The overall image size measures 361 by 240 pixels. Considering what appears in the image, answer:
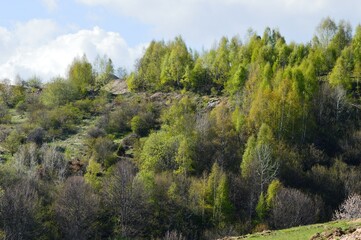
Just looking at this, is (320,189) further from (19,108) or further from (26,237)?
(19,108)

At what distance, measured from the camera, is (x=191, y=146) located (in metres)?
72.6

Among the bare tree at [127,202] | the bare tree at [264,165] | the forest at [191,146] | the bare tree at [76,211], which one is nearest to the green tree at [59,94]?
the forest at [191,146]

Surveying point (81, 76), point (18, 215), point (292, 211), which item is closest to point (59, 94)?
point (81, 76)

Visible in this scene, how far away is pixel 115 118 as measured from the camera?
310ft

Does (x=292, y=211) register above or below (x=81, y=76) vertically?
below

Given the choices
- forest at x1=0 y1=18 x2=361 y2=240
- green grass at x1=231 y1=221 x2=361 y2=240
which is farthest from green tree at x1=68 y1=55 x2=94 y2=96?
green grass at x1=231 y1=221 x2=361 y2=240

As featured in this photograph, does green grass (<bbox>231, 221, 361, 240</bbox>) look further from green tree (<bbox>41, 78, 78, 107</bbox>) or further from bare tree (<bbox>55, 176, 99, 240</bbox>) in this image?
green tree (<bbox>41, 78, 78, 107</bbox>)

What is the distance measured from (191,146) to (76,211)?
2374cm

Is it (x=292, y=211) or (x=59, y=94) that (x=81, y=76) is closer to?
(x=59, y=94)

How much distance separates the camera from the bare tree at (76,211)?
54469mm

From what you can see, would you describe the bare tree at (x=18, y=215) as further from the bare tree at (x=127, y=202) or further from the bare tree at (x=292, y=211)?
the bare tree at (x=292, y=211)

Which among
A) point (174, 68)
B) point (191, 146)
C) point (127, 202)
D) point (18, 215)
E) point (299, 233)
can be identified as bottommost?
point (127, 202)

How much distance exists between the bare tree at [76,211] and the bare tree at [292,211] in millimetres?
22522

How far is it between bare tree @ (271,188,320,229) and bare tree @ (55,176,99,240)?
22522 millimetres
